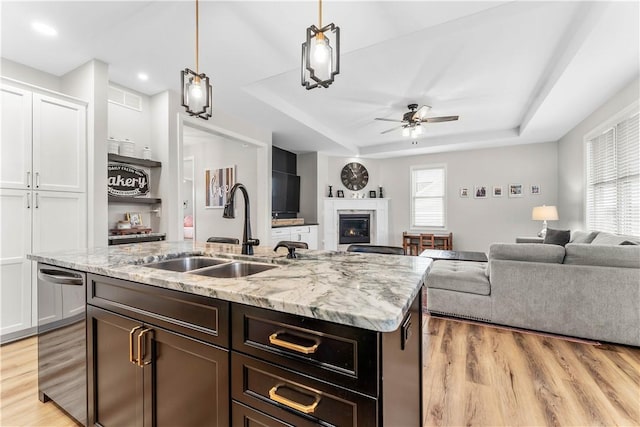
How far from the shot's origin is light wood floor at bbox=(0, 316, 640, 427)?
5.22 ft

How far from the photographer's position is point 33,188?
2508 mm

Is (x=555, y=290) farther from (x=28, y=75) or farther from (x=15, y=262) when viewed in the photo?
(x=28, y=75)

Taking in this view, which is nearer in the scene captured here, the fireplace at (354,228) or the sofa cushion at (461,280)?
the sofa cushion at (461,280)

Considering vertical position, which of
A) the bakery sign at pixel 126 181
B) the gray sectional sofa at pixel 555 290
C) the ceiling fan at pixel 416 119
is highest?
the ceiling fan at pixel 416 119

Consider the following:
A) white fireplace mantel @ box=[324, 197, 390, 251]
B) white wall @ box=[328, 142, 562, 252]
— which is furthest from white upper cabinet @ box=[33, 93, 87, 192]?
white wall @ box=[328, 142, 562, 252]

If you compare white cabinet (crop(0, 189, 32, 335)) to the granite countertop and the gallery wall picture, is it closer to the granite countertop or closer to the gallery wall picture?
the granite countertop

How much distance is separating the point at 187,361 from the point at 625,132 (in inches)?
192

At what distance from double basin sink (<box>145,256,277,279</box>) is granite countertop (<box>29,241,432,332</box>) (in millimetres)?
37

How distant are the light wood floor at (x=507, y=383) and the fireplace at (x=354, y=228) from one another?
4.44 meters

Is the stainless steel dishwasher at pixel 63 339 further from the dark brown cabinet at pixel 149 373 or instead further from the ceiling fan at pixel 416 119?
the ceiling fan at pixel 416 119

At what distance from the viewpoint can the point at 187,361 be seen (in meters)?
1.05

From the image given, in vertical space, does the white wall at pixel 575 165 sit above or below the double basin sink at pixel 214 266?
above

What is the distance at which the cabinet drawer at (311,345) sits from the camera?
73cm

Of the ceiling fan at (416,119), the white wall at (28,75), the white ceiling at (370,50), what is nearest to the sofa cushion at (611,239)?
the white ceiling at (370,50)
